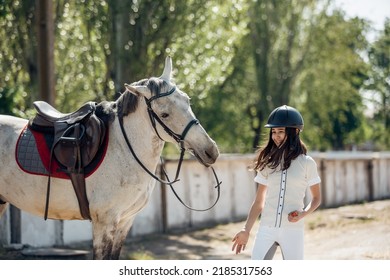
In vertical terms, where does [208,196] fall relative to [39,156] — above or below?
below

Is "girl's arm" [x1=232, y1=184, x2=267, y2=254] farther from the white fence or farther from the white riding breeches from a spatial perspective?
the white fence

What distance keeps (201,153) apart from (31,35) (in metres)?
8.58

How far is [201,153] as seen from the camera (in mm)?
4445

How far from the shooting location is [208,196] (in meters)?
11.5

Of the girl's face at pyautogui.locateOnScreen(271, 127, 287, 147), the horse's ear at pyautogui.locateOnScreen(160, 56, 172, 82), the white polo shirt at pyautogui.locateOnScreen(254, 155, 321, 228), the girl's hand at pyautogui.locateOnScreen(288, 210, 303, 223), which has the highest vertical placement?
the horse's ear at pyautogui.locateOnScreen(160, 56, 172, 82)

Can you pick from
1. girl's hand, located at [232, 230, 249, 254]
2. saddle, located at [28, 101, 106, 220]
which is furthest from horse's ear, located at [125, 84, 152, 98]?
girl's hand, located at [232, 230, 249, 254]

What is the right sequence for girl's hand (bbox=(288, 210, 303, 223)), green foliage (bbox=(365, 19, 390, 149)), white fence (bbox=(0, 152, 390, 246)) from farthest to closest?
1. green foliage (bbox=(365, 19, 390, 149))
2. white fence (bbox=(0, 152, 390, 246))
3. girl's hand (bbox=(288, 210, 303, 223))

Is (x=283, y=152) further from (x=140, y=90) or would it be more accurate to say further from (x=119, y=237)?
(x=119, y=237)

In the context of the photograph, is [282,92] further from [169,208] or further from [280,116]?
[280,116]

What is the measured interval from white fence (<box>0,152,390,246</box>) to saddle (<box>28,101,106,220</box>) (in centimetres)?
351

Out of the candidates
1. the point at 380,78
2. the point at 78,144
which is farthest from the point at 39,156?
the point at 380,78

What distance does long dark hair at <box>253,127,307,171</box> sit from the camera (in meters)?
4.14

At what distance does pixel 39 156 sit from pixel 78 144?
1.08 feet
